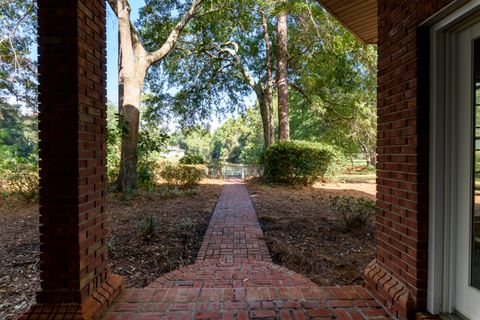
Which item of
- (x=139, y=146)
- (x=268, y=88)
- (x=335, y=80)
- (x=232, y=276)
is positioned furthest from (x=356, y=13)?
(x=335, y=80)

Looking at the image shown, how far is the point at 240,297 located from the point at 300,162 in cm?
893

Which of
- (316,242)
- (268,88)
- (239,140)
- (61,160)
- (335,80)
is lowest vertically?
(316,242)

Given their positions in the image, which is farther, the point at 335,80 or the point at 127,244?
the point at 335,80

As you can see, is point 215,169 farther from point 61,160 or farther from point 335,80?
point 61,160

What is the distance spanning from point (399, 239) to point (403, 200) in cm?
29

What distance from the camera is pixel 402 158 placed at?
2.29m

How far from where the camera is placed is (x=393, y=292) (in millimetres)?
2293

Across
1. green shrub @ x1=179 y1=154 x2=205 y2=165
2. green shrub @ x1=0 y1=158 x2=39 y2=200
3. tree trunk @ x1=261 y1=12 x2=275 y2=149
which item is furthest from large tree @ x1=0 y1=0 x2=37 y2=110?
tree trunk @ x1=261 y1=12 x2=275 y2=149

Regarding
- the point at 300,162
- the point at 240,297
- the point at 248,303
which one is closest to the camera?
the point at 248,303

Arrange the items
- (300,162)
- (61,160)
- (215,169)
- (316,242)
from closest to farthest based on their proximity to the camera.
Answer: (61,160) < (316,242) < (300,162) < (215,169)

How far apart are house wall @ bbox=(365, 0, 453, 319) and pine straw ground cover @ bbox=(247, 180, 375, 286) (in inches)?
33.2

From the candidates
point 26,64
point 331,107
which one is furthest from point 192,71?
point 26,64

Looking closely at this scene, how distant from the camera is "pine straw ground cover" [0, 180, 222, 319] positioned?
3.21 meters

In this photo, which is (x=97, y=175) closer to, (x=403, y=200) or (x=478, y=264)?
(x=403, y=200)
